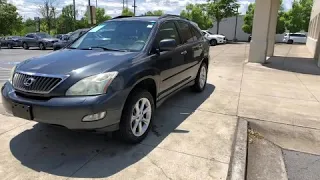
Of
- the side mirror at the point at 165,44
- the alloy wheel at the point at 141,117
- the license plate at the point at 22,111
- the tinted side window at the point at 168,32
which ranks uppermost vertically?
the tinted side window at the point at 168,32

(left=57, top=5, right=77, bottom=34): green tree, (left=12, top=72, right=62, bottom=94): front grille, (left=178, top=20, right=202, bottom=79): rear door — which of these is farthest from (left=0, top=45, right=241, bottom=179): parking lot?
(left=57, top=5, right=77, bottom=34): green tree

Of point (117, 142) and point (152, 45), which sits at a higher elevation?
point (152, 45)

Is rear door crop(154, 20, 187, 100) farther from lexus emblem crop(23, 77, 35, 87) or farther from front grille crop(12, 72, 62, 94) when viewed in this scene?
lexus emblem crop(23, 77, 35, 87)

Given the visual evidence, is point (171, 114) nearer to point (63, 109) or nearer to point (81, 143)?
point (81, 143)

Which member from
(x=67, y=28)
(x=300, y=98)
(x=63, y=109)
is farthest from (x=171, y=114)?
(x=67, y=28)

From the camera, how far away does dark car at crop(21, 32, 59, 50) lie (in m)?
22.3

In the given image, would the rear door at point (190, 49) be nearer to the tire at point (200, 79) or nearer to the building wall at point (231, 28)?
the tire at point (200, 79)

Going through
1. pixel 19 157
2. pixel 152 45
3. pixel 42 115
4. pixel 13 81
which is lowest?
pixel 19 157

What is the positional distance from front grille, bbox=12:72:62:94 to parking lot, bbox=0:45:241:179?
872mm

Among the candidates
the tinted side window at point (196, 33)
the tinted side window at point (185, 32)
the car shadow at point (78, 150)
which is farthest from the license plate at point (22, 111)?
the tinted side window at point (196, 33)

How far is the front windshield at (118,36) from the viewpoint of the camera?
4008 millimetres

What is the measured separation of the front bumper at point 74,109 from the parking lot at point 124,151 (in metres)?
0.50

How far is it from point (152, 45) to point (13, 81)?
1.94 metres

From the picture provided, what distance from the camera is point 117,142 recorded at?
3721mm
